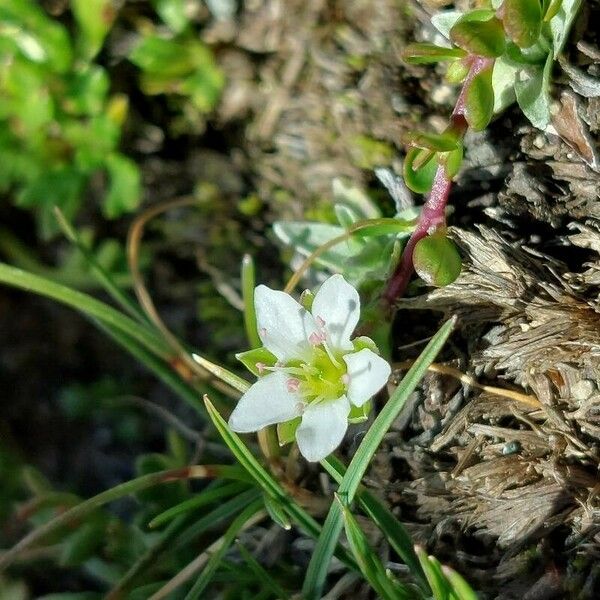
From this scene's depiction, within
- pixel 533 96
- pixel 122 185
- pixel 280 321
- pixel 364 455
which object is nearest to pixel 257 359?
pixel 280 321

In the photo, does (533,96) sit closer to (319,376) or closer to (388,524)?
(319,376)

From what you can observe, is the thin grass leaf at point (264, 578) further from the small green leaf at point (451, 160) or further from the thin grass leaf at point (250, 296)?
the small green leaf at point (451, 160)

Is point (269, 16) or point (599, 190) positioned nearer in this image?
point (599, 190)

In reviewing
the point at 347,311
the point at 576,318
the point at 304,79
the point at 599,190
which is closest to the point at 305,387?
the point at 347,311

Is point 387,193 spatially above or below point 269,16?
below

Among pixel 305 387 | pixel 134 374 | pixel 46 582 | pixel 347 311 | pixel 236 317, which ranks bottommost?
pixel 46 582

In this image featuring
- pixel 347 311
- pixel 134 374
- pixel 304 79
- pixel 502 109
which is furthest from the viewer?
pixel 134 374

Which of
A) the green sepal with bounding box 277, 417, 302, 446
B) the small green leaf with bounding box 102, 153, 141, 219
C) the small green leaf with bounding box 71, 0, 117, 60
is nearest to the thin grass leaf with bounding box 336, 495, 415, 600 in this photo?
the green sepal with bounding box 277, 417, 302, 446

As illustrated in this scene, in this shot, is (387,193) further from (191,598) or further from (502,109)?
(191,598)
